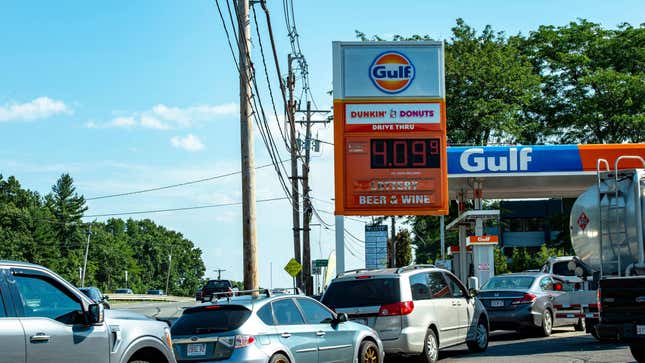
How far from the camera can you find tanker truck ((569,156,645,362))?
14.4 meters

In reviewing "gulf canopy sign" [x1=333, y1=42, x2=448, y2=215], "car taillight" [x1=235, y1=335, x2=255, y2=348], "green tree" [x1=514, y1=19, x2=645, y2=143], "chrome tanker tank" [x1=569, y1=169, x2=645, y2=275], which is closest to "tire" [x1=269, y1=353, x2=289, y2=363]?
"car taillight" [x1=235, y1=335, x2=255, y2=348]

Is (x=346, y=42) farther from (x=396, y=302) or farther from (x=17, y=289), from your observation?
(x=17, y=289)

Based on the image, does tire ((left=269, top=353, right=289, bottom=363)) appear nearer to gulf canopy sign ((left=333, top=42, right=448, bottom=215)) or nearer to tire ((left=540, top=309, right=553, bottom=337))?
tire ((left=540, top=309, right=553, bottom=337))

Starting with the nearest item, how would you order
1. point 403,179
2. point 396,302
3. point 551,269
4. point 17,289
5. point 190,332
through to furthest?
point 17,289, point 190,332, point 396,302, point 551,269, point 403,179

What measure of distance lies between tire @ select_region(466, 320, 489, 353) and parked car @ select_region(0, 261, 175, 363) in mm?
9044

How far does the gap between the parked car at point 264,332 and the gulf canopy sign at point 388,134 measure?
12961 millimetres

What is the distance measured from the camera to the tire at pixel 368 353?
→ 13.5 metres

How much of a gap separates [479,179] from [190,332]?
21.0 m

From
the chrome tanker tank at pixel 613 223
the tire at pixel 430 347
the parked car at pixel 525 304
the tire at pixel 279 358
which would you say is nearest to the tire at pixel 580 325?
the parked car at pixel 525 304

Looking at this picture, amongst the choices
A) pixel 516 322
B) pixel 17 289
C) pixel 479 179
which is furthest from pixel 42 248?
pixel 17 289

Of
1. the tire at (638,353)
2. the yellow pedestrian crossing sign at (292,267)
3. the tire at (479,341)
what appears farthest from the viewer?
the yellow pedestrian crossing sign at (292,267)

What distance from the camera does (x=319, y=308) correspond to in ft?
43.5

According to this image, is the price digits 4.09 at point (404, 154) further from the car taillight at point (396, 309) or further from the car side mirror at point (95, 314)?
the car side mirror at point (95, 314)

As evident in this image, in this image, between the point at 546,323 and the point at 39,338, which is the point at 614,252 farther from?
the point at 39,338
